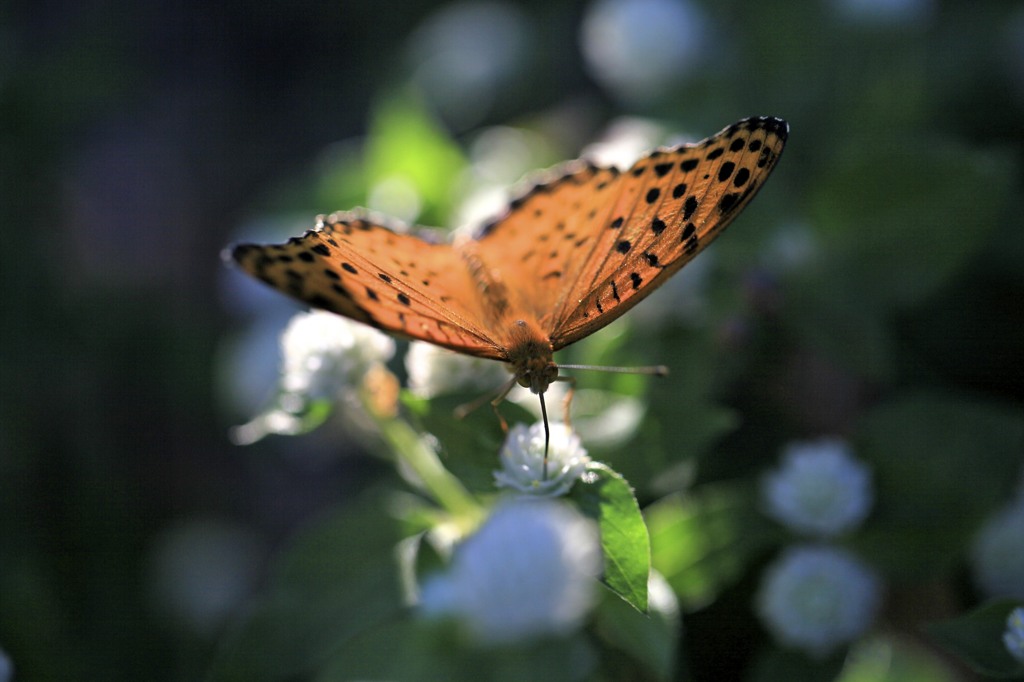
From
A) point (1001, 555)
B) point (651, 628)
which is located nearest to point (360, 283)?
point (651, 628)

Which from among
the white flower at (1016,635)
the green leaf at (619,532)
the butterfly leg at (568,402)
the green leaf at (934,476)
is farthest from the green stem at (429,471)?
the white flower at (1016,635)

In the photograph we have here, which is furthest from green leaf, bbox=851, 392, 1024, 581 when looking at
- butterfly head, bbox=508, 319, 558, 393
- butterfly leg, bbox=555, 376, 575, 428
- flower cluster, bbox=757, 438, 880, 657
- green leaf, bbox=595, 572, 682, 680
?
butterfly head, bbox=508, 319, 558, 393

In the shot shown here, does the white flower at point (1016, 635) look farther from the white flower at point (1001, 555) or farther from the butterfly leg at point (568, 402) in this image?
the butterfly leg at point (568, 402)

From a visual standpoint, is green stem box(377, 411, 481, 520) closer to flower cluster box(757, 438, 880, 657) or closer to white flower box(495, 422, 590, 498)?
→ white flower box(495, 422, 590, 498)

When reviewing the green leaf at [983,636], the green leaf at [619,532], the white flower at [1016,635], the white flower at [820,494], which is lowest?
the green leaf at [983,636]

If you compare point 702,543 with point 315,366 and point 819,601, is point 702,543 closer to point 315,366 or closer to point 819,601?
point 819,601

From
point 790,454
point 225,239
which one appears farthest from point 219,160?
point 790,454
